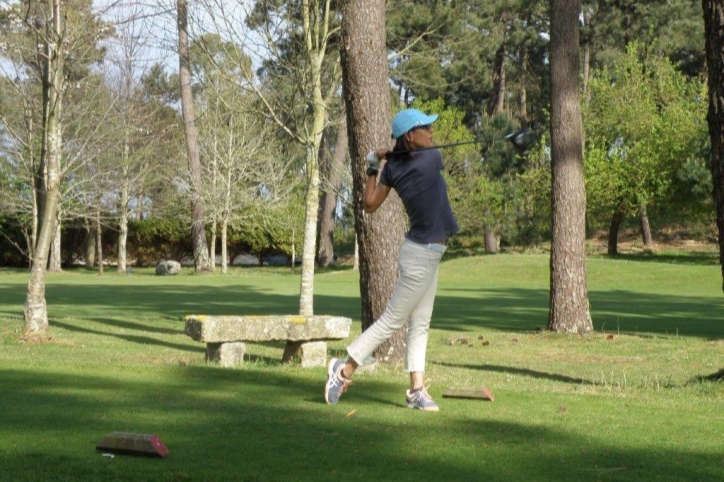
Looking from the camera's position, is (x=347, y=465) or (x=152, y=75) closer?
(x=347, y=465)

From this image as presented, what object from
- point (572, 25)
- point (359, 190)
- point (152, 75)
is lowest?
point (359, 190)

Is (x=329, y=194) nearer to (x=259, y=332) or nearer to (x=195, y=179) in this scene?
(x=195, y=179)

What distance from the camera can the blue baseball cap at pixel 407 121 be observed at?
7.88 metres

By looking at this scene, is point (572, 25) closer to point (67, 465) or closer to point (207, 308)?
point (207, 308)

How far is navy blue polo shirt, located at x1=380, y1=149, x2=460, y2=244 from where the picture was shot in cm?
776

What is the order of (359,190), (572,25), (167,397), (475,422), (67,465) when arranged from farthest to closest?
1. (572,25)
2. (359,190)
3. (167,397)
4. (475,422)
5. (67,465)

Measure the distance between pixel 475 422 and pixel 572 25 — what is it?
50.1 feet

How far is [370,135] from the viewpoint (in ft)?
41.1

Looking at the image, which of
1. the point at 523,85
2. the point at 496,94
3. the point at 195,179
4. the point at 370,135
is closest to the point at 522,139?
the point at 370,135

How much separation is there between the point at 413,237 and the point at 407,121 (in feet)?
2.80

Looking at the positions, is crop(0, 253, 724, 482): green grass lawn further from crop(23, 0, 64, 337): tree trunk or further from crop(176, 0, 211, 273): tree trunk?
crop(176, 0, 211, 273): tree trunk

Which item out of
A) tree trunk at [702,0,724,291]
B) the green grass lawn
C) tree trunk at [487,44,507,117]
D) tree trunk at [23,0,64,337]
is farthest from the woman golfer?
tree trunk at [487,44,507,117]

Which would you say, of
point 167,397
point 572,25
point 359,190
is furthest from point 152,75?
point 167,397

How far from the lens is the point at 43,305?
689 inches
